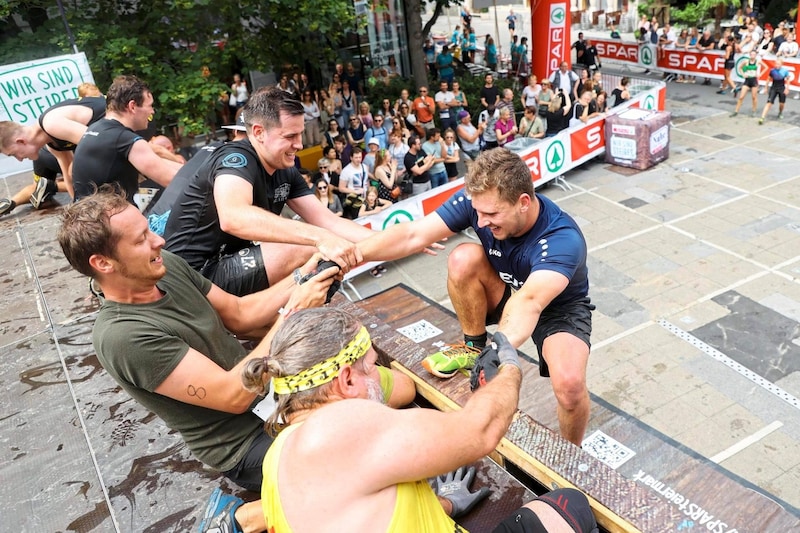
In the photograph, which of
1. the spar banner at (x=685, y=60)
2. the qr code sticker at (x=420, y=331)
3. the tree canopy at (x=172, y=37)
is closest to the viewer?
the qr code sticker at (x=420, y=331)

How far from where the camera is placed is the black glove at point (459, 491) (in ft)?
9.42

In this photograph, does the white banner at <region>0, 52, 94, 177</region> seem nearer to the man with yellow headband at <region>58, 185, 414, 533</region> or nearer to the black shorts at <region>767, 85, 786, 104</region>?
the man with yellow headband at <region>58, 185, 414, 533</region>

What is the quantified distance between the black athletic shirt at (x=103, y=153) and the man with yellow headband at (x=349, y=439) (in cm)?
291

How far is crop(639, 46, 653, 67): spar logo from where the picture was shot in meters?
23.1

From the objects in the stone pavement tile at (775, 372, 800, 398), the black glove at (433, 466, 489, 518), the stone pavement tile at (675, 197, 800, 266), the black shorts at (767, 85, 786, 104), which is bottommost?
the stone pavement tile at (775, 372, 800, 398)

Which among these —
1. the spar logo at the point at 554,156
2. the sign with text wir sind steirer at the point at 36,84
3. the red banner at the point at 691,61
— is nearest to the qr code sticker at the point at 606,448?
the sign with text wir sind steirer at the point at 36,84

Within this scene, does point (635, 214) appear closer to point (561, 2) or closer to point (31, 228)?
point (561, 2)

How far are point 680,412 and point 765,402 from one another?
3.42 feet

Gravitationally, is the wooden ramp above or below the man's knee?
below

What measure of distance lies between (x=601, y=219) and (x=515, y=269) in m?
8.80

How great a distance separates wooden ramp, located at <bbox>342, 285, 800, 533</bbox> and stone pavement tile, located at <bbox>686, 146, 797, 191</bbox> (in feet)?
33.1

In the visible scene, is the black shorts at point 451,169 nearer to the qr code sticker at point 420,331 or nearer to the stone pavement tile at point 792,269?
the stone pavement tile at point 792,269

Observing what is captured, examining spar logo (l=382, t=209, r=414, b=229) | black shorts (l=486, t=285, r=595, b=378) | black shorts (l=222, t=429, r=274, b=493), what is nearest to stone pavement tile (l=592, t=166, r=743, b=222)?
spar logo (l=382, t=209, r=414, b=229)

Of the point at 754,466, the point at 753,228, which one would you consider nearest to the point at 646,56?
the point at 753,228
